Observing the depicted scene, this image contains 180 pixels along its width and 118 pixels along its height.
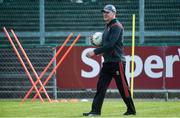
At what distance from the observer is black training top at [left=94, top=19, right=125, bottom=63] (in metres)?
12.5

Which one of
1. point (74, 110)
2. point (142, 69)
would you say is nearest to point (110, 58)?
point (74, 110)

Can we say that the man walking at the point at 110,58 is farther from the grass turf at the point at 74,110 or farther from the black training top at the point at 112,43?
the grass turf at the point at 74,110

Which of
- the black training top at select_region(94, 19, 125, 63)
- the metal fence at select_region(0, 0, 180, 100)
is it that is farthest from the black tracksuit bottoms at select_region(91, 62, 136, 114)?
the metal fence at select_region(0, 0, 180, 100)

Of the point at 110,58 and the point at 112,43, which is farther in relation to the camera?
the point at 110,58

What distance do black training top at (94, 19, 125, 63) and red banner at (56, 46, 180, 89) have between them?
661cm

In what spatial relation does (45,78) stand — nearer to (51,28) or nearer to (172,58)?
(51,28)

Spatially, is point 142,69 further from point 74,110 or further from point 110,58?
point 110,58

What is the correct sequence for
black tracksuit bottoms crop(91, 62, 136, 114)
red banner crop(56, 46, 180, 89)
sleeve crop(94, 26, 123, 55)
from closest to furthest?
sleeve crop(94, 26, 123, 55), black tracksuit bottoms crop(91, 62, 136, 114), red banner crop(56, 46, 180, 89)

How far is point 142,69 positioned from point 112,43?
6.99 m

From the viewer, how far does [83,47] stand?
1962cm

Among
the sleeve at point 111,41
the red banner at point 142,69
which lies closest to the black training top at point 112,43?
the sleeve at point 111,41

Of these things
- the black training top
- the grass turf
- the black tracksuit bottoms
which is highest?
the black training top

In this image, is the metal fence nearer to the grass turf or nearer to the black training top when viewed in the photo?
the grass turf

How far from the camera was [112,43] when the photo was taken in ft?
41.0
